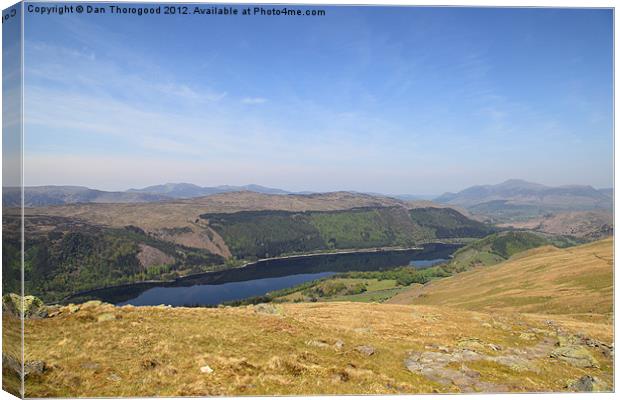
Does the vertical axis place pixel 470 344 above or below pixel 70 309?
below

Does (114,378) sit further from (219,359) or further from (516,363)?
(516,363)

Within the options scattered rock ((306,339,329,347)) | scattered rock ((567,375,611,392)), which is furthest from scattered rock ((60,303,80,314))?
scattered rock ((567,375,611,392))

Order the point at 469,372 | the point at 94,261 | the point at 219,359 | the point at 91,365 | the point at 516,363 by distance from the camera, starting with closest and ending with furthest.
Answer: the point at 91,365 < the point at 219,359 < the point at 469,372 < the point at 516,363 < the point at 94,261

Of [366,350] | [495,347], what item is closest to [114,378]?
[366,350]

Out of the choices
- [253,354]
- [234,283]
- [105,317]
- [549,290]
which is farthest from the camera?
[234,283]

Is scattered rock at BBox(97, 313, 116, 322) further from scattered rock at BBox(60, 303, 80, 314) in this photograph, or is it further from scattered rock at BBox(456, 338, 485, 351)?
scattered rock at BBox(456, 338, 485, 351)

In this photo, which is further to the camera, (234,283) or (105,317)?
(234,283)

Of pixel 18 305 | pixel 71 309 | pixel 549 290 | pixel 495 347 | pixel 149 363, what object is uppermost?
pixel 18 305
